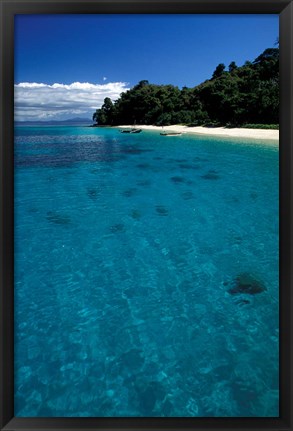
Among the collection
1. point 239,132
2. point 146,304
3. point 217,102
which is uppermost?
point 217,102

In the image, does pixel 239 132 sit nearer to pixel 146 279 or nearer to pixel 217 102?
pixel 217 102

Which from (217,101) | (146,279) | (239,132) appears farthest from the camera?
(217,101)

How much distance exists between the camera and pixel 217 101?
3167 centimetres

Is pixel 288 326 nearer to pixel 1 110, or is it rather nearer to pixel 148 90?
pixel 1 110

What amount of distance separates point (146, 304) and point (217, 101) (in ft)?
99.3

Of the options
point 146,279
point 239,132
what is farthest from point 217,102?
point 146,279

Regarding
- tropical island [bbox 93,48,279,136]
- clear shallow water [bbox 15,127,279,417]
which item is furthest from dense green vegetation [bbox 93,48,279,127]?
clear shallow water [bbox 15,127,279,417]

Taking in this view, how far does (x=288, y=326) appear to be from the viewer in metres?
1.88

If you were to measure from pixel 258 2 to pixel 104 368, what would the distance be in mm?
3466

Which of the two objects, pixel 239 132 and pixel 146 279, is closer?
pixel 146 279

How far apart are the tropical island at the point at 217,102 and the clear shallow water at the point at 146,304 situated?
16.4 meters

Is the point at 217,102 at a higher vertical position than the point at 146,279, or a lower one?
higher

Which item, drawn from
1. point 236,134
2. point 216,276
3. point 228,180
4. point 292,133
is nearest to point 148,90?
point 236,134

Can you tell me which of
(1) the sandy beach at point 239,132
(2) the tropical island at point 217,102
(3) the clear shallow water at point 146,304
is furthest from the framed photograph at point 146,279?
(2) the tropical island at point 217,102
